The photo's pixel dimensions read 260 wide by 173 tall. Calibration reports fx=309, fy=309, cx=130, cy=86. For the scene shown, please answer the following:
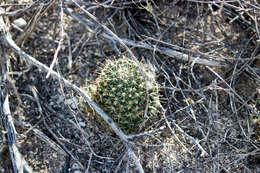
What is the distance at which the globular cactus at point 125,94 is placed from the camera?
2.42 meters

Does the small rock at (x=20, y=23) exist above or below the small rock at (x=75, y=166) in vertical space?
above

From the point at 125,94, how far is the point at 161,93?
70cm

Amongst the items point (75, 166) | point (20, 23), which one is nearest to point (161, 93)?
point (75, 166)

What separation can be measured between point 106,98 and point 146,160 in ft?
2.15

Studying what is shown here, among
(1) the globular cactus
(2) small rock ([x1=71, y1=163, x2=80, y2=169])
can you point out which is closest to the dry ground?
(2) small rock ([x1=71, y1=163, x2=80, y2=169])

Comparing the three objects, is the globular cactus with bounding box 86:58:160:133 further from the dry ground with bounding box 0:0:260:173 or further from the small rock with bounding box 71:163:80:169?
the small rock with bounding box 71:163:80:169

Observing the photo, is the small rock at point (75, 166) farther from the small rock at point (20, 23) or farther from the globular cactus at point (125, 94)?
the small rock at point (20, 23)

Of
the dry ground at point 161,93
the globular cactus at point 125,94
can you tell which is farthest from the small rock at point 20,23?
the globular cactus at point 125,94

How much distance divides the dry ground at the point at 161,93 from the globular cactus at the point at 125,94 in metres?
0.13

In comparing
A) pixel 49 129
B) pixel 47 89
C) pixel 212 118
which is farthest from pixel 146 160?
pixel 47 89

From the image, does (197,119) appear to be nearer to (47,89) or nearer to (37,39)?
(47,89)

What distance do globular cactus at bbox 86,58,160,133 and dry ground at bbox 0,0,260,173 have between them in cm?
13

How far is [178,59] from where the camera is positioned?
3.03 meters

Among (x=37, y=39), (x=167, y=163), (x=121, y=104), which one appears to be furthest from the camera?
(x=37, y=39)
